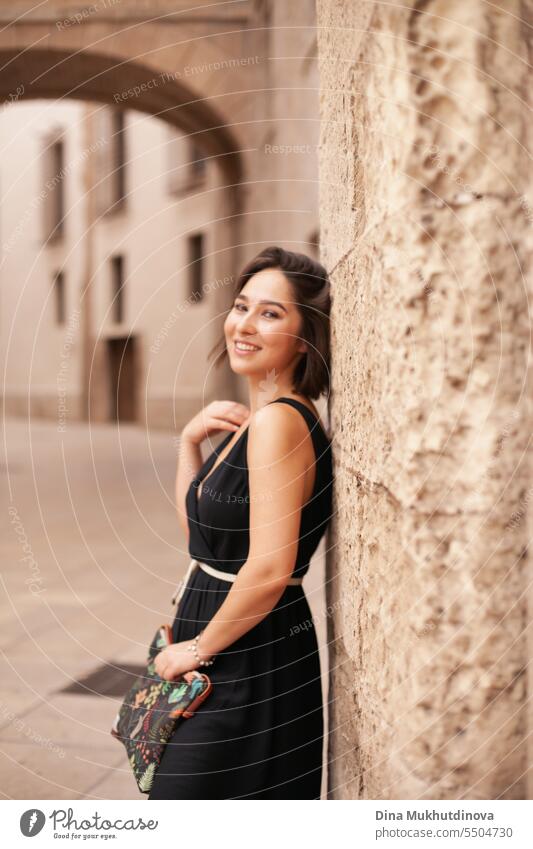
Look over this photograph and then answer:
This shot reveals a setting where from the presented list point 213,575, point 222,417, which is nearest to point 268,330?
point 222,417

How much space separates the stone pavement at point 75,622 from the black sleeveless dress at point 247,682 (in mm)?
899

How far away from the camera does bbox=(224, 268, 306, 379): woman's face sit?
1765mm

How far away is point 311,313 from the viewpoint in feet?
5.77

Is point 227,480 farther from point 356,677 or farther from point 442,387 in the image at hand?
point 442,387

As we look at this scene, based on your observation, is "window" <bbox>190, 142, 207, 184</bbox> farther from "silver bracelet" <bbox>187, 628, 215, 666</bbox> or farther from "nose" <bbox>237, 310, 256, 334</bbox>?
"silver bracelet" <bbox>187, 628, 215, 666</bbox>

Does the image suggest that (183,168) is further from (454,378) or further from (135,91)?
(454,378)

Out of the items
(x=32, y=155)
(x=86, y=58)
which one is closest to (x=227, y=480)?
(x=86, y=58)

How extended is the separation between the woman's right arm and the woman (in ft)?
0.42

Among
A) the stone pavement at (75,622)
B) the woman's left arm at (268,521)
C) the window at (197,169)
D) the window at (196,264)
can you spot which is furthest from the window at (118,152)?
the woman's left arm at (268,521)

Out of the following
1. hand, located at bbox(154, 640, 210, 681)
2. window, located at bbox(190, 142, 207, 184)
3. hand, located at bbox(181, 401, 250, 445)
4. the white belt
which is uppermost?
window, located at bbox(190, 142, 207, 184)

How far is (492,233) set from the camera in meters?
0.98

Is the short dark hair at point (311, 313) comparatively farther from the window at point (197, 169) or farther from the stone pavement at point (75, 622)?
the window at point (197, 169)

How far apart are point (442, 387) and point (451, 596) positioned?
0.25m

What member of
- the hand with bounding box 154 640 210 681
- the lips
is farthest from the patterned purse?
the lips
